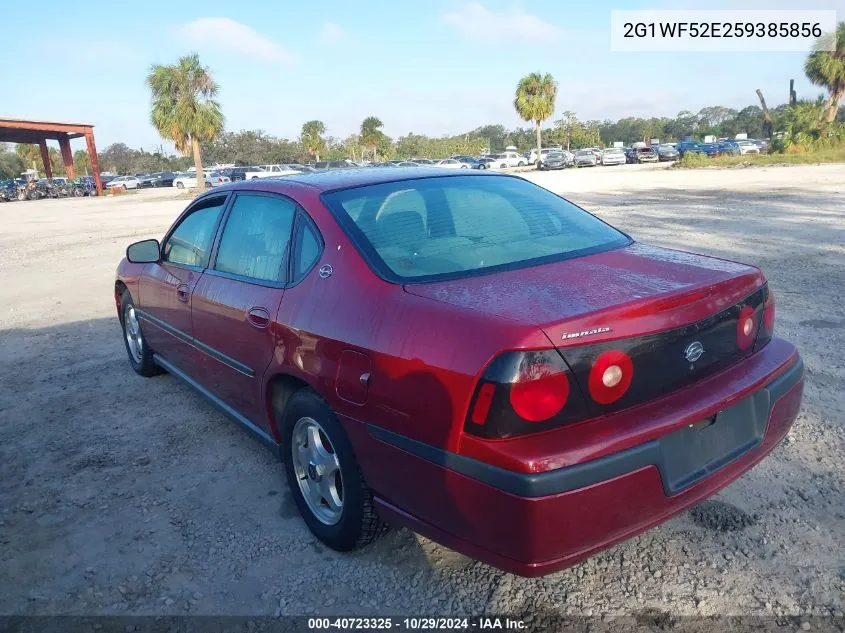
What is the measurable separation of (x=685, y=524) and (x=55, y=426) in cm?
379

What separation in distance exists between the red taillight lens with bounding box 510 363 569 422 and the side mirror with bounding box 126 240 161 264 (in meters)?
3.22

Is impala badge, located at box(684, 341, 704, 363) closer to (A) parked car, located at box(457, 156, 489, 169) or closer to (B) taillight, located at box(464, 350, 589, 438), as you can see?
(B) taillight, located at box(464, 350, 589, 438)

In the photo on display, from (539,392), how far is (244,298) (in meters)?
1.69

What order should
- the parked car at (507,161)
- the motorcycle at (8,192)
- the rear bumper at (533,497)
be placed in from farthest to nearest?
the parked car at (507,161) < the motorcycle at (8,192) < the rear bumper at (533,497)

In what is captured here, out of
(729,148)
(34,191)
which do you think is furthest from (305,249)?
(729,148)

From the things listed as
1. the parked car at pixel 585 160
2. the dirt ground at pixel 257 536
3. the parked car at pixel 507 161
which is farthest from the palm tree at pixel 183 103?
the dirt ground at pixel 257 536

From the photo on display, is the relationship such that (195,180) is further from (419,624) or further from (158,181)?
(419,624)

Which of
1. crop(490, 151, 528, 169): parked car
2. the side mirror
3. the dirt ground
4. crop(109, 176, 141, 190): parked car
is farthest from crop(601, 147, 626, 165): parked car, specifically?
the side mirror

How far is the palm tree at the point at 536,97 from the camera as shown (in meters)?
51.6

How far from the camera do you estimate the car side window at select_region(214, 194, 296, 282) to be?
3.04 metres

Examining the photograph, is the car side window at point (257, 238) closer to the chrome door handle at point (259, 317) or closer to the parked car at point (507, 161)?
the chrome door handle at point (259, 317)

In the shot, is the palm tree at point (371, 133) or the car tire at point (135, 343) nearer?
the car tire at point (135, 343)

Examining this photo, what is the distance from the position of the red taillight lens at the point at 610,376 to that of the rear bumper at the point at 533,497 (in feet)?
0.58

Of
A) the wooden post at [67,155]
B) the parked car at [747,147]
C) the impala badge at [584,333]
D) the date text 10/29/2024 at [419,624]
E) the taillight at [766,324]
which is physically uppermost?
the wooden post at [67,155]
